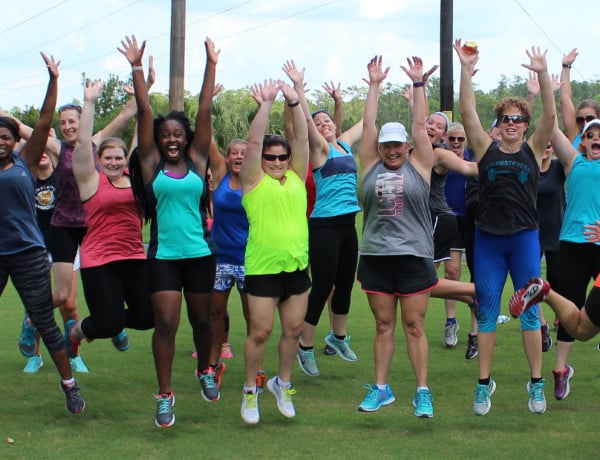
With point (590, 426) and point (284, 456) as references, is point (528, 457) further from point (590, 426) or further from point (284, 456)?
point (284, 456)

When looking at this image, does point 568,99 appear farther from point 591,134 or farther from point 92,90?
point 92,90

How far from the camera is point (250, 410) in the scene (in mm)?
7168

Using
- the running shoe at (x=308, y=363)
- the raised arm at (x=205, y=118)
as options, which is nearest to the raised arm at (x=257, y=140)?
the raised arm at (x=205, y=118)

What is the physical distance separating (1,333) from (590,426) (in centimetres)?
692

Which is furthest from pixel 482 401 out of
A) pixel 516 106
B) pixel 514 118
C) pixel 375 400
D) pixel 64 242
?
pixel 64 242

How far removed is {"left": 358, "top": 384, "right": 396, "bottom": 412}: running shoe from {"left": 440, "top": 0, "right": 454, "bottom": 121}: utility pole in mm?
12018

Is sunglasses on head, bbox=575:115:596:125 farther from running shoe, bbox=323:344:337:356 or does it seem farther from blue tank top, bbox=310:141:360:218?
running shoe, bbox=323:344:337:356

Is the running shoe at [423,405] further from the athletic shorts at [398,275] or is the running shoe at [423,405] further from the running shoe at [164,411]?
the running shoe at [164,411]

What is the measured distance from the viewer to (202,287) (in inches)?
291

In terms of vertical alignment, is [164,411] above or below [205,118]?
below

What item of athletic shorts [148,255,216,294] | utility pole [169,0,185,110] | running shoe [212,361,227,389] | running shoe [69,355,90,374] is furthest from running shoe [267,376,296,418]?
utility pole [169,0,185,110]

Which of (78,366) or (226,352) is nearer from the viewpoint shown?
(78,366)

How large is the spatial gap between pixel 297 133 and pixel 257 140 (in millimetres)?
432

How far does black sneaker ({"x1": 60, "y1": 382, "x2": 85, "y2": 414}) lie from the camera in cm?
738
